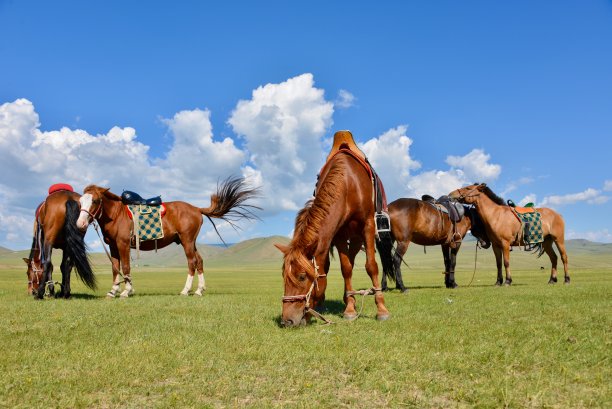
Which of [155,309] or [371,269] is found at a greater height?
[371,269]

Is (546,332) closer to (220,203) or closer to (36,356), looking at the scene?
(36,356)

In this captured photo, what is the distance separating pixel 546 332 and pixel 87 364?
551 centimetres

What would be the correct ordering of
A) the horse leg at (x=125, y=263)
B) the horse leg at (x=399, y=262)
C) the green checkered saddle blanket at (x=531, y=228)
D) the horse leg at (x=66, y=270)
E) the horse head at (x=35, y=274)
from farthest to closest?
the green checkered saddle blanket at (x=531, y=228), the horse leg at (x=399, y=262), the horse head at (x=35, y=274), the horse leg at (x=125, y=263), the horse leg at (x=66, y=270)

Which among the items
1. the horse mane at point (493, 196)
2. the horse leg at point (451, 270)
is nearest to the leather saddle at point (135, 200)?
the horse leg at point (451, 270)

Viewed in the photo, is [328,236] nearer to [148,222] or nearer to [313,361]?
[313,361]

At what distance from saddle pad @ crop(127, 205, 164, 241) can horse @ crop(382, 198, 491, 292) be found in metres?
7.06

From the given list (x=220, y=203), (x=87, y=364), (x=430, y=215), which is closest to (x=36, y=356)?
(x=87, y=364)

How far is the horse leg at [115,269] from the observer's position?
11580 mm

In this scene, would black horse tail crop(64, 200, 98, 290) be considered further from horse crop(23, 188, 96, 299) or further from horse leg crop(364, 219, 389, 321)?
horse leg crop(364, 219, 389, 321)

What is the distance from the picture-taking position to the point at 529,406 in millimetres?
3072

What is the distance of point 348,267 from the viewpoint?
24.6 ft

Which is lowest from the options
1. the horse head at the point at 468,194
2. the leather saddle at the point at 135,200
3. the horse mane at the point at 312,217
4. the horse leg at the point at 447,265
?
the horse leg at the point at 447,265

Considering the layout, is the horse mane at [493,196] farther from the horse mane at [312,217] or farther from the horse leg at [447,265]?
the horse mane at [312,217]

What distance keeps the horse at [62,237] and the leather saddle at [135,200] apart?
1.27 meters
